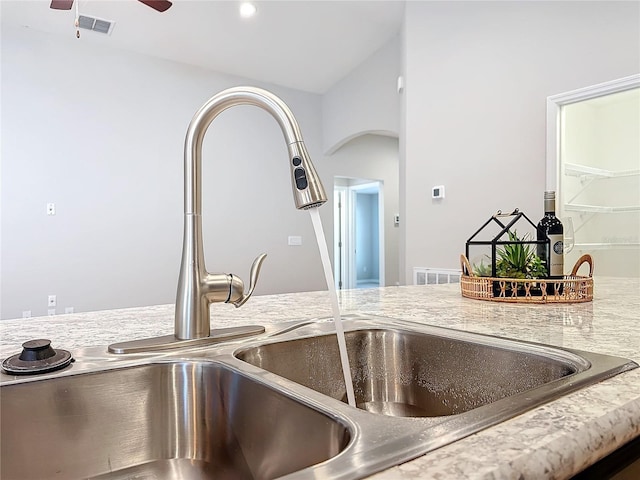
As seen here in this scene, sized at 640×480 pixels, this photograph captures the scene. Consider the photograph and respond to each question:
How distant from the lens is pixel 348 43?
177 inches

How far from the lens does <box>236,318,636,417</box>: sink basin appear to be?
0.69 metres

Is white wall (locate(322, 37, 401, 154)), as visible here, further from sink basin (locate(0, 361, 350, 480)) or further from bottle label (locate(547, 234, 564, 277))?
sink basin (locate(0, 361, 350, 480))

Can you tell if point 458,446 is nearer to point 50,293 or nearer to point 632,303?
point 632,303

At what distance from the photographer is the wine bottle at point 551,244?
1.25 m

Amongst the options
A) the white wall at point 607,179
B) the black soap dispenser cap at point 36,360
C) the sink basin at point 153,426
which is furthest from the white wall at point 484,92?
the black soap dispenser cap at point 36,360

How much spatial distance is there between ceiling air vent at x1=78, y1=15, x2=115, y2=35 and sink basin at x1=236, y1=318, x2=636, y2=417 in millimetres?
3831

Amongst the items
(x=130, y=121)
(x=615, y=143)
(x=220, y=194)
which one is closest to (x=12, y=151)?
(x=130, y=121)

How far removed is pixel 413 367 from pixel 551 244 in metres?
0.68

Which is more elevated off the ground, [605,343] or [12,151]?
[12,151]

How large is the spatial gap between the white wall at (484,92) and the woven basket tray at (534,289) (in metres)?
1.86

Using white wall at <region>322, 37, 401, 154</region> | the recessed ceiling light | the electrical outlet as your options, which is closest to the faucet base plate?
the recessed ceiling light

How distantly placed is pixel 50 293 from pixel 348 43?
11.7 feet

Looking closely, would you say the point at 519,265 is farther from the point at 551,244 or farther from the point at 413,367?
the point at 413,367

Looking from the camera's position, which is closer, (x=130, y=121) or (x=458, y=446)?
(x=458, y=446)
